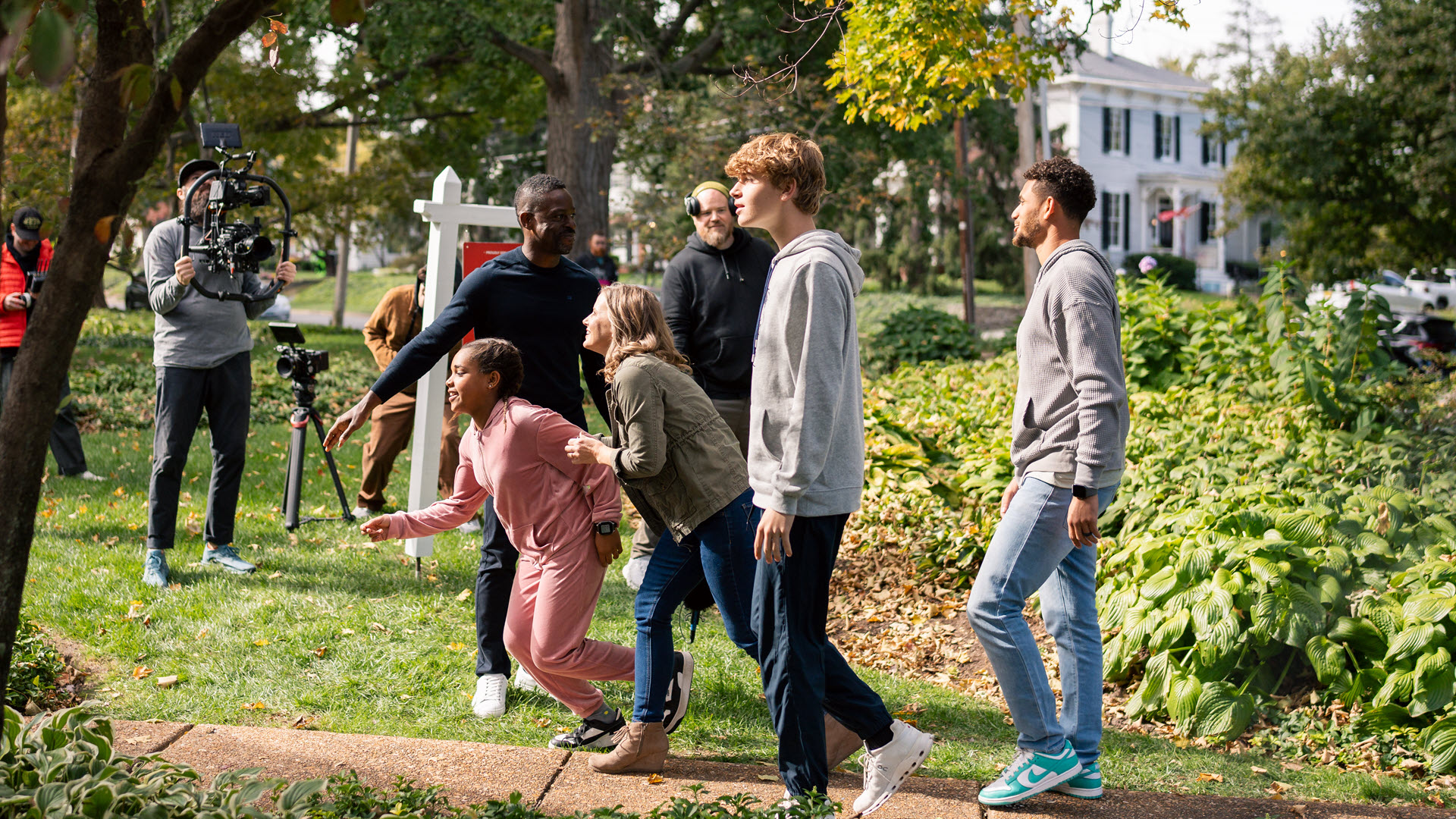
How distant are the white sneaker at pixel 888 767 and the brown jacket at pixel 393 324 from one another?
16.1ft

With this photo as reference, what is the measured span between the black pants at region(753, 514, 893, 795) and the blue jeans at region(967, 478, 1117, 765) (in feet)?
1.86

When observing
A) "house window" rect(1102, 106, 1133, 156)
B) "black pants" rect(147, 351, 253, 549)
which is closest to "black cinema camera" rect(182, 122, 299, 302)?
"black pants" rect(147, 351, 253, 549)

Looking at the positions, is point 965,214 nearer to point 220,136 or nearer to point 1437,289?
point 220,136

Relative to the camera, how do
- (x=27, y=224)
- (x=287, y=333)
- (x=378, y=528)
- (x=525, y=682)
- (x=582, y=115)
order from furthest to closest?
1. (x=582, y=115)
2. (x=27, y=224)
3. (x=287, y=333)
4. (x=525, y=682)
5. (x=378, y=528)

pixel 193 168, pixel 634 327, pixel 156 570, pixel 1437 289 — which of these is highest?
pixel 1437 289

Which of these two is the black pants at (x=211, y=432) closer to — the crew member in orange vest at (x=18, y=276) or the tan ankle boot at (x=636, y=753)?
the crew member in orange vest at (x=18, y=276)

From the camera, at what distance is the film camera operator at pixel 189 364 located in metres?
5.88

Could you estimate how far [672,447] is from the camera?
3.66m

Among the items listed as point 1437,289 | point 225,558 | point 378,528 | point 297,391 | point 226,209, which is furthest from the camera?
point 1437,289

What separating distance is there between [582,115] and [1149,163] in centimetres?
3675

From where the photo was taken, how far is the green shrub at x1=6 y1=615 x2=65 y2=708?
433cm

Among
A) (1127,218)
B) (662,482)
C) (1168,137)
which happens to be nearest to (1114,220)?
(1127,218)

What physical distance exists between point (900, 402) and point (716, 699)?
6107mm

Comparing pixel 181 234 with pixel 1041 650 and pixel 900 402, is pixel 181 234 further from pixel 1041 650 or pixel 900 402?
pixel 900 402
